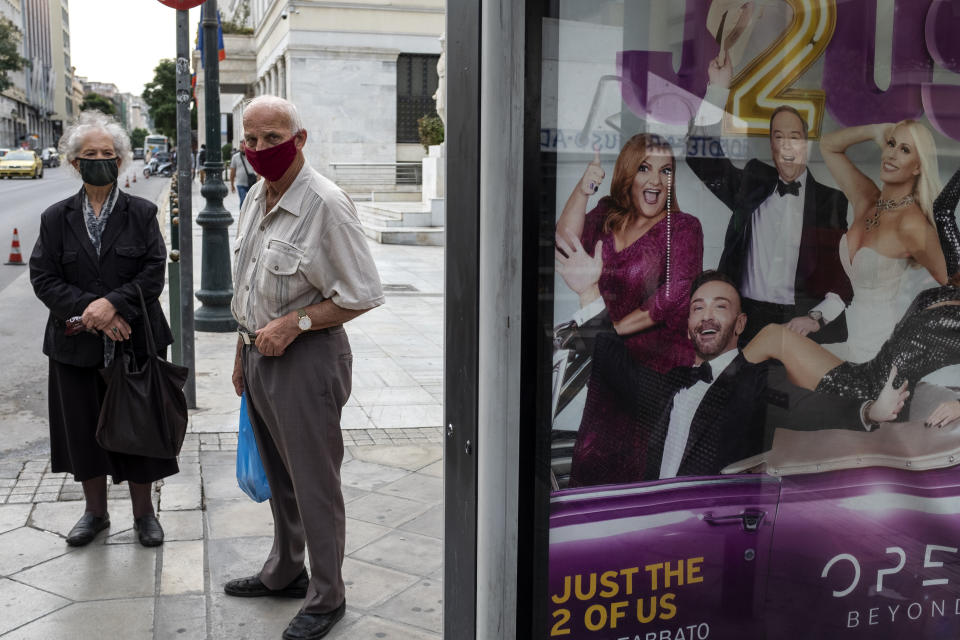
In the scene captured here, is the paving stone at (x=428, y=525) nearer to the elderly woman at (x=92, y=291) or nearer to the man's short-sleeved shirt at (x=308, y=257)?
the elderly woman at (x=92, y=291)

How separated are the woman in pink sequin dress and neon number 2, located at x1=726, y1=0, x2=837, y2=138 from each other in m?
0.22

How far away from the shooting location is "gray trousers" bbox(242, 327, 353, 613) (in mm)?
3615

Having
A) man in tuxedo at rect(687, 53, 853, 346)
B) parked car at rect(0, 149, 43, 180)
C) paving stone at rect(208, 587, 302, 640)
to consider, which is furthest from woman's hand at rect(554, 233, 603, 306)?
parked car at rect(0, 149, 43, 180)

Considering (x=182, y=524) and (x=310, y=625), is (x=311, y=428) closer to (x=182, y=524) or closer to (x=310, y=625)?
(x=310, y=625)

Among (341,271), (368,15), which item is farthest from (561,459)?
(368,15)

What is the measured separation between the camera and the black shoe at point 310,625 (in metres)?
3.71

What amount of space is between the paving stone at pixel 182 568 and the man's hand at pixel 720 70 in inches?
121

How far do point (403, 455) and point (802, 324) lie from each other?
4115mm

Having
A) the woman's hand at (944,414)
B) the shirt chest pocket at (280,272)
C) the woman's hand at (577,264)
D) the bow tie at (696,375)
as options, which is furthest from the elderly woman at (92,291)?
the woman's hand at (944,414)

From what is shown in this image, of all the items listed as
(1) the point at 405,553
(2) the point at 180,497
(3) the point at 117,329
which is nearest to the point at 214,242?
(2) the point at 180,497

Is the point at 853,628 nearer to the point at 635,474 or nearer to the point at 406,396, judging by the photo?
the point at 635,474

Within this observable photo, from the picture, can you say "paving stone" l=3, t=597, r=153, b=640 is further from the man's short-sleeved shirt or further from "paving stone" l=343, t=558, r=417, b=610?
the man's short-sleeved shirt

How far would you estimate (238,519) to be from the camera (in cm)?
502

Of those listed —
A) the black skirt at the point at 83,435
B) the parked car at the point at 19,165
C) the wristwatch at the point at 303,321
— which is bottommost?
the black skirt at the point at 83,435
